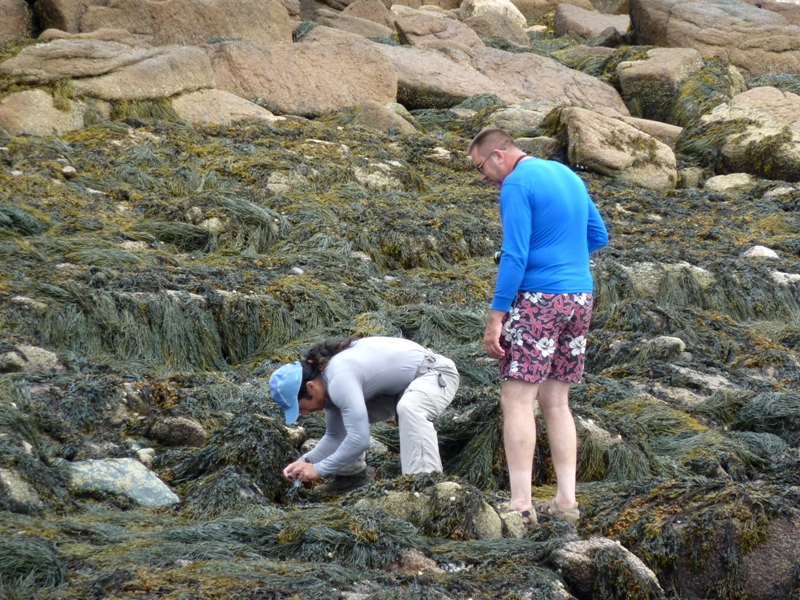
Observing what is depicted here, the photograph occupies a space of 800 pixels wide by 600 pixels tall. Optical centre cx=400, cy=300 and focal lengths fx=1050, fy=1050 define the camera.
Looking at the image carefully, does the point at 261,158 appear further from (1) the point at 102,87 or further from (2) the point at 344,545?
(2) the point at 344,545

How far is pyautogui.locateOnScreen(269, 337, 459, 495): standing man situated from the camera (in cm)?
517

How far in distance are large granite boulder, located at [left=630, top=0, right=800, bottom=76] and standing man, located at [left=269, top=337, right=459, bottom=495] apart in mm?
16935

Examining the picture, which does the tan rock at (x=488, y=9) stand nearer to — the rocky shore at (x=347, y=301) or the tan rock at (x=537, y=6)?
the tan rock at (x=537, y=6)

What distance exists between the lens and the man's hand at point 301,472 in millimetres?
5355

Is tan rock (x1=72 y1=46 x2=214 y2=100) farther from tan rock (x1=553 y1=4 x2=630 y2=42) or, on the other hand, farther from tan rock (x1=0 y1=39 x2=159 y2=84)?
tan rock (x1=553 y1=4 x2=630 y2=42)

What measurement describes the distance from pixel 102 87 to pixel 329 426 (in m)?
9.02

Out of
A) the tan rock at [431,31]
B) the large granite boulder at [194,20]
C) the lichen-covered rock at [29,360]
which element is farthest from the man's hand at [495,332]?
the tan rock at [431,31]

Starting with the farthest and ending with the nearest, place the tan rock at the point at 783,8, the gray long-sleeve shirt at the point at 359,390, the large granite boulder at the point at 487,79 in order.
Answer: the tan rock at the point at 783,8 → the large granite boulder at the point at 487,79 → the gray long-sleeve shirt at the point at 359,390

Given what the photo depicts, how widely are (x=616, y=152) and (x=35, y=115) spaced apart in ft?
24.8

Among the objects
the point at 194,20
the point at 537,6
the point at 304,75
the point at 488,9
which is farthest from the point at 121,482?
the point at 537,6

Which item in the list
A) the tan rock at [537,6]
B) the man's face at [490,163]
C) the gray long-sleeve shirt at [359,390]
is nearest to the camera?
the man's face at [490,163]

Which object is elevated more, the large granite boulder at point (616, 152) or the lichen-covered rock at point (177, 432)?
the lichen-covered rock at point (177, 432)

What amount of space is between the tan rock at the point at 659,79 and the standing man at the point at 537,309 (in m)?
14.1

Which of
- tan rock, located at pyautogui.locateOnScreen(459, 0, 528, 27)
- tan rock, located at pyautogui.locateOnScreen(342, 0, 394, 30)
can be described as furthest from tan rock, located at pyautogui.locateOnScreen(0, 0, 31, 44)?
tan rock, located at pyautogui.locateOnScreen(459, 0, 528, 27)
